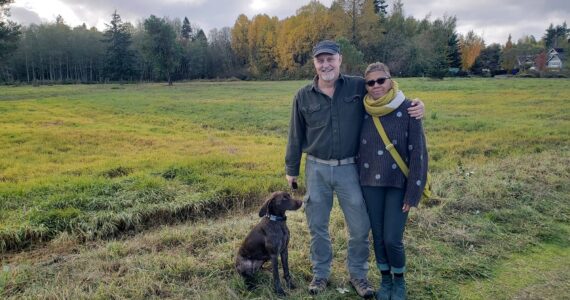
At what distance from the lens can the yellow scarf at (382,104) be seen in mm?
3443

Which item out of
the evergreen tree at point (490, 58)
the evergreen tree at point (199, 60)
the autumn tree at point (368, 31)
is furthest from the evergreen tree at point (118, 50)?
the evergreen tree at point (490, 58)

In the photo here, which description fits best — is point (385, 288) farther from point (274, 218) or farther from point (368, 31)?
point (368, 31)

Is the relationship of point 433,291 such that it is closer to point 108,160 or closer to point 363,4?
point 108,160

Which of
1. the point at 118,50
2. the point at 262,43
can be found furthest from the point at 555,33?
the point at 118,50

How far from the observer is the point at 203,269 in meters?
4.37

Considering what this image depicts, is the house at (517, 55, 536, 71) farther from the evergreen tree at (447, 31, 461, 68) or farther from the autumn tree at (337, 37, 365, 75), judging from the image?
the autumn tree at (337, 37, 365, 75)

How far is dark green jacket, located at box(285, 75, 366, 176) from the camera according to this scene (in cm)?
369

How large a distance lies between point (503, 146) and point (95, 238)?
11097mm

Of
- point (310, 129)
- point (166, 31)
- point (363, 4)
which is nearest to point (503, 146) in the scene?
point (310, 129)

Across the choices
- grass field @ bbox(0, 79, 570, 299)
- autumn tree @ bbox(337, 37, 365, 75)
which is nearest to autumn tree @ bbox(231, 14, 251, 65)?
autumn tree @ bbox(337, 37, 365, 75)

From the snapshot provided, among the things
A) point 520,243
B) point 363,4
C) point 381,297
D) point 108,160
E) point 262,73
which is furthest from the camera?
point 262,73

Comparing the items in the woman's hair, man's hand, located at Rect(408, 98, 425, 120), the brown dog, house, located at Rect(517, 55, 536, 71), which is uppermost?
house, located at Rect(517, 55, 536, 71)

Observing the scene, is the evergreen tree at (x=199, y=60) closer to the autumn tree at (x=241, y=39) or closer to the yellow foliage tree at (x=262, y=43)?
the autumn tree at (x=241, y=39)

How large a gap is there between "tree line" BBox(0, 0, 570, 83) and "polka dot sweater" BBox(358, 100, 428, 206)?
56.8 m
